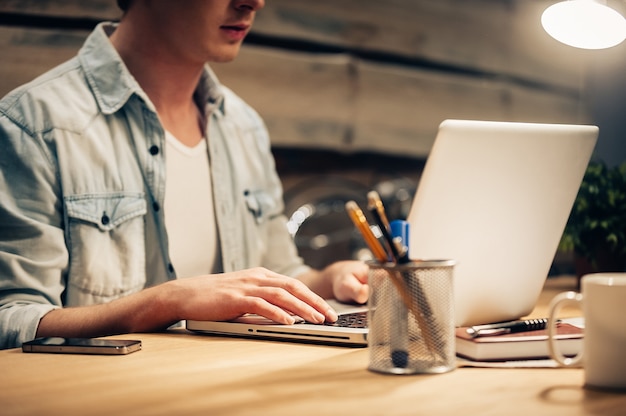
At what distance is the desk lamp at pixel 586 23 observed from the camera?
137cm

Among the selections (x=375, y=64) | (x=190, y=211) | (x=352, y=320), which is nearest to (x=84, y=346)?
(x=352, y=320)

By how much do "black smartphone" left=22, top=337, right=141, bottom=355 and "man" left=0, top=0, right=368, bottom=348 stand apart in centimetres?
16

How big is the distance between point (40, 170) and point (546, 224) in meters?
1.03

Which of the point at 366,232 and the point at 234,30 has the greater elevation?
the point at 234,30

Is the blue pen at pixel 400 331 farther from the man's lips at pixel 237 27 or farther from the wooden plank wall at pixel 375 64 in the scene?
the wooden plank wall at pixel 375 64

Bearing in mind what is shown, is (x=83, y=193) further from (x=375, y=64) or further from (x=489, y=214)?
(x=375, y=64)

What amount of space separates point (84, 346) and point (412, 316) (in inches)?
18.9

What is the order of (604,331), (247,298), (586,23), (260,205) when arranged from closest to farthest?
(604,331)
(247,298)
(586,23)
(260,205)

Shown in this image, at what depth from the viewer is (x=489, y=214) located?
1.15 metres

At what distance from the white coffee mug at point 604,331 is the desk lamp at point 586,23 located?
2.02 ft

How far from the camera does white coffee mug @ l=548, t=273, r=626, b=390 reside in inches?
35.2

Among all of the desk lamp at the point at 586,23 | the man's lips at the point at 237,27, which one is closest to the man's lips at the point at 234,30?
the man's lips at the point at 237,27

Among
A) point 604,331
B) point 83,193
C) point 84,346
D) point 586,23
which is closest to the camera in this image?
point 604,331

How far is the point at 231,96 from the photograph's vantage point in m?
2.36
